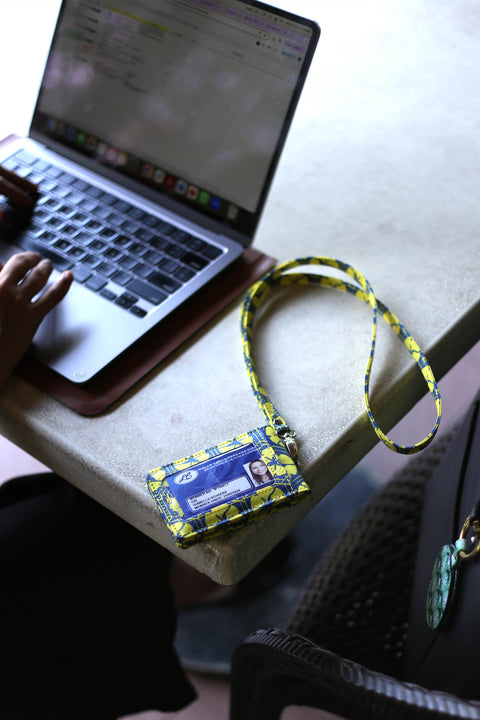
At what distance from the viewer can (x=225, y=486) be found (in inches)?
21.1

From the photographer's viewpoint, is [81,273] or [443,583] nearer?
[443,583]

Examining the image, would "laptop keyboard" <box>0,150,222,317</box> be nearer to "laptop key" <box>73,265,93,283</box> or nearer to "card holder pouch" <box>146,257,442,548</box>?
"laptop key" <box>73,265,93,283</box>

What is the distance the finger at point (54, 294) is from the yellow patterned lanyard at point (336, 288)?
0.57ft

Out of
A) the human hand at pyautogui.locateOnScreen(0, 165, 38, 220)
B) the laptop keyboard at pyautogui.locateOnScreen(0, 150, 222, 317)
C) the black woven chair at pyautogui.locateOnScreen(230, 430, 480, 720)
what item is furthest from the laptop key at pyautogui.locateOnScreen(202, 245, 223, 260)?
the black woven chair at pyautogui.locateOnScreen(230, 430, 480, 720)

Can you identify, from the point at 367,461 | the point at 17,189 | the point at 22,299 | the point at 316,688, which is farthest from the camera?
the point at 367,461

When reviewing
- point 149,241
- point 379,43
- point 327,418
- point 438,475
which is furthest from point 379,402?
point 379,43

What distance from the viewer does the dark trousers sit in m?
0.70

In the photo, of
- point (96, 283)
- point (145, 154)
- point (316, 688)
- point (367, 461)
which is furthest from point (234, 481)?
point (367, 461)

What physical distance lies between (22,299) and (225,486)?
10.9 inches

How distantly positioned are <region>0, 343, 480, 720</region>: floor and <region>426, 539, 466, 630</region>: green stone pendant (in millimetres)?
236

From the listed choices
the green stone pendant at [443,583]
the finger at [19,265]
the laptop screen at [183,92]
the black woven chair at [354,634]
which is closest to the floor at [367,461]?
the black woven chair at [354,634]

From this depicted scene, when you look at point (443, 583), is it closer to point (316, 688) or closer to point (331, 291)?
point (316, 688)

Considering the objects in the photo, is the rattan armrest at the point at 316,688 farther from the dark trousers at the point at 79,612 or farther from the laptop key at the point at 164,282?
the laptop key at the point at 164,282

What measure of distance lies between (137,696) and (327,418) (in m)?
0.39
